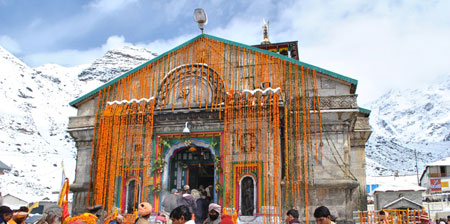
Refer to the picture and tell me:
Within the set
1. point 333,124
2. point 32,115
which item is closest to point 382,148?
point 32,115

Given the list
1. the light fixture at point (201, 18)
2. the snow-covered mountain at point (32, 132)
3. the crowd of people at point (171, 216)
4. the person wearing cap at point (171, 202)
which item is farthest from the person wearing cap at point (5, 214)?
the snow-covered mountain at point (32, 132)

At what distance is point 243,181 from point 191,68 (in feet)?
16.7

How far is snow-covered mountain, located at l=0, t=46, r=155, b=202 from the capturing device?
213 ft

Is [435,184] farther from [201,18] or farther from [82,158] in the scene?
[82,158]

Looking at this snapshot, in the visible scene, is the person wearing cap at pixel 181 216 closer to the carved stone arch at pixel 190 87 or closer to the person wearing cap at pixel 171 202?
the person wearing cap at pixel 171 202

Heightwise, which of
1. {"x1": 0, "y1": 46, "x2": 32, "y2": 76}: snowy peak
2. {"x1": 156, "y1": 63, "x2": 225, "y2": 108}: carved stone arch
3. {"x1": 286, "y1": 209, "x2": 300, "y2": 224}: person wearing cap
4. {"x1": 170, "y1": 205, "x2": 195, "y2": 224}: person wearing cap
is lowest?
{"x1": 286, "y1": 209, "x2": 300, "y2": 224}: person wearing cap

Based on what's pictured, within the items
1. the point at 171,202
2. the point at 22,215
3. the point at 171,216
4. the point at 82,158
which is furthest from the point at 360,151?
the point at 22,215

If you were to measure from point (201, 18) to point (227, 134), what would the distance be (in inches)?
201

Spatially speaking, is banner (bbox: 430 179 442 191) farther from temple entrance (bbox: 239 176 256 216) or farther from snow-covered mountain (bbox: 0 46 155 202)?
snow-covered mountain (bbox: 0 46 155 202)

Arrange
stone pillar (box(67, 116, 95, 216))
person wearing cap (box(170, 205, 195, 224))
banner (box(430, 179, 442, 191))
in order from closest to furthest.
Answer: person wearing cap (box(170, 205, 195, 224))
stone pillar (box(67, 116, 95, 216))
banner (box(430, 179, 442, 191))

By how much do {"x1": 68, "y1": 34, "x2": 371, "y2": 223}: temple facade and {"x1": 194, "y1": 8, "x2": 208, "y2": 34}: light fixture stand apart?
0.47 m

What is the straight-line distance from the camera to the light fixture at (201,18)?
1739 centimetres

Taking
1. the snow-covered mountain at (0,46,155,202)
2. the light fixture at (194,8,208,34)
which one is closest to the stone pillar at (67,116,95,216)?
the light fixture at (194,8,208,34)

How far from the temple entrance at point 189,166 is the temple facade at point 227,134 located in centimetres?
4
